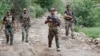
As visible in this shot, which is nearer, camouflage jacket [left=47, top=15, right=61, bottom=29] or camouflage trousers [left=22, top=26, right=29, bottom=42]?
camouflage jacket [left=47, top=15, right=61, bottom=29]

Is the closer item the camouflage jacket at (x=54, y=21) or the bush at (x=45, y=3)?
the camouflage jacket at (x=54, y=21)

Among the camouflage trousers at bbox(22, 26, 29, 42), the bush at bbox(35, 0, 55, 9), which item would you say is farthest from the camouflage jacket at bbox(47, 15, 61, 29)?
the bush at bbox(35, 0, 55, 9)

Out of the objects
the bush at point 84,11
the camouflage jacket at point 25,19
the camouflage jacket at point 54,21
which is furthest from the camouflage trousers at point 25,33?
the bush at point 84,11

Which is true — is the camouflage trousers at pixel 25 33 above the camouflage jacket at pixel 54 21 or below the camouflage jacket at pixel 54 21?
below

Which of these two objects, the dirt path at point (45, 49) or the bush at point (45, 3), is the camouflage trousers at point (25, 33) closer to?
the dirt path at point (45, 49)

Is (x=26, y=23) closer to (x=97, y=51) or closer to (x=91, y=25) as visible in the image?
(x=97, y=51)

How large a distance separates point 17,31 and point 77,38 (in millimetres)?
6270

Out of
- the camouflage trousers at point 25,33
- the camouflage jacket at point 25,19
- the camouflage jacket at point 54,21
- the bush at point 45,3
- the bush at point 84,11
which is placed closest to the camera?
the camouflage jacket at point 54,21

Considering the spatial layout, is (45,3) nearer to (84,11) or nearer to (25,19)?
(84,11)

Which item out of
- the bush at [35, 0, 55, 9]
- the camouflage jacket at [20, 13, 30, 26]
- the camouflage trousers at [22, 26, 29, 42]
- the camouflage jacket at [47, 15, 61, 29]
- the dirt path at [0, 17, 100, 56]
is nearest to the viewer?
the camouflage jacket at [47, 15, 61, 29]

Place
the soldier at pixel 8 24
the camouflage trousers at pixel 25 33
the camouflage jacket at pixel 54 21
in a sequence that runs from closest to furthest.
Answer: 1. the camouflage jacket at pixel 54 21
2. the soldier at pixel 8 24
3. the camouflage trousers at pixel 25 33

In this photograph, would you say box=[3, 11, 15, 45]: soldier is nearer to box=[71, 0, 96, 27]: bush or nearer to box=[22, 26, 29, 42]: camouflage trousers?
box=[22, 26, 29, 42]: camouflage trousers

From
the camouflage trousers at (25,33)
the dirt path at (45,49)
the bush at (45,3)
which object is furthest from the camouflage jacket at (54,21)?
the bush at (45,3)

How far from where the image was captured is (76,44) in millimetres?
19266
